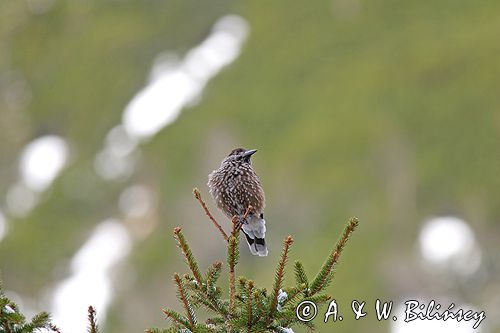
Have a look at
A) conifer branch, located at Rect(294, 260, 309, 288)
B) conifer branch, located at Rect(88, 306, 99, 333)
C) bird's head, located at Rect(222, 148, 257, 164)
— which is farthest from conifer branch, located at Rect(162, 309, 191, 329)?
bird's head, located at Rect(222, 148, 257, 164)

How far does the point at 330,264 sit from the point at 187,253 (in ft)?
3.50

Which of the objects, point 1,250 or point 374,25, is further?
point 374,25

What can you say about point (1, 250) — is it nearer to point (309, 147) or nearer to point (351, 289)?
point (309, 147)

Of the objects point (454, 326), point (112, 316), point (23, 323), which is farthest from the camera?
point (112, 316)

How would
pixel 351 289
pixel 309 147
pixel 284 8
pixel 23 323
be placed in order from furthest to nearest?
1. pixel 284 8
2. pixel 309 147
3. pixel 351 289
4. pixel 23 323

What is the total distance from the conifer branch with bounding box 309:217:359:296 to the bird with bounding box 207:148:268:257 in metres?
5.11

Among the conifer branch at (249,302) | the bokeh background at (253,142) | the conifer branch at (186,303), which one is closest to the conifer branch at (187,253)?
the conifer branch at (186,303)

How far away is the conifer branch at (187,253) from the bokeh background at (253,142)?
3605cm

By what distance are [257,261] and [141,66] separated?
47148 millimetres

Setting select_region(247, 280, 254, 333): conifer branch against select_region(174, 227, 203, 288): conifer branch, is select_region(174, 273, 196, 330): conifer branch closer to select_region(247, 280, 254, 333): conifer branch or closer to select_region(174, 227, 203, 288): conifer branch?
select_region(174, 227, 203, 288): conifer branch

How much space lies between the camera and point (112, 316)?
57562 mm

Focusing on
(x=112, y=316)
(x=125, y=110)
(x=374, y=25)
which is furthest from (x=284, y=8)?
(x=112, y=316)

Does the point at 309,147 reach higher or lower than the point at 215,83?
lower

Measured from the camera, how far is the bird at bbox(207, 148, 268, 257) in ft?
36.4
